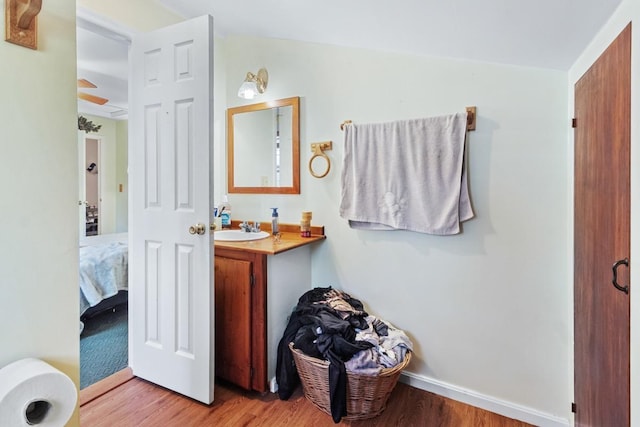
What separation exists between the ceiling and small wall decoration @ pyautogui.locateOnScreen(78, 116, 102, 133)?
301 centimetres

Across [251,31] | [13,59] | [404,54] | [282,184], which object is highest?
[251,31]

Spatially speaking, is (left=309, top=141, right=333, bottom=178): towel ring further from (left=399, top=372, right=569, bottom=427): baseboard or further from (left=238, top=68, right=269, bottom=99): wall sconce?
(left=399, top=372, right=569, bottom=427): baseboard

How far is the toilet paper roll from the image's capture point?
0.72 meters

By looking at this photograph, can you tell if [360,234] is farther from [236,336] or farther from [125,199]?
[125,199]

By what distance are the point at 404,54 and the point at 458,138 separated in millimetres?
601

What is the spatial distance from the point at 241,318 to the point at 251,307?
101 millimetres

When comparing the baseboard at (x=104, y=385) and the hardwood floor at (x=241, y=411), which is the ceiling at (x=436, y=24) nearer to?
the hardwood floor at (x=241, y=411)

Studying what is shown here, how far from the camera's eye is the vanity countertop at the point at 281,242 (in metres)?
1.80

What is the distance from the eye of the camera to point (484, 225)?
176 cm

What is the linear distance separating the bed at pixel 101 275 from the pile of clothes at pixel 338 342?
166 centimetres

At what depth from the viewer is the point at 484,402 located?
179 cm

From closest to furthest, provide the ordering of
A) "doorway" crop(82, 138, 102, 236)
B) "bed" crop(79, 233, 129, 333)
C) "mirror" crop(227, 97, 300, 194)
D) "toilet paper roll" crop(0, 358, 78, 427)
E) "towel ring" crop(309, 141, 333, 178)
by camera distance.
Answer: "toilet paper roll" crop(0, 358, 78, 427) < "towel ring" crop(309, 141, 333, 178) < "mirror" crop(227, 97, 300, 194) < "bed" crop(79, 233, 129, 333) < "doorway" crop(82, 138, 102, 236)

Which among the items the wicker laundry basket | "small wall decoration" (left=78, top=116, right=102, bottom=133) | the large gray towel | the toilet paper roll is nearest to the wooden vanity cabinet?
the wicker laundry basket

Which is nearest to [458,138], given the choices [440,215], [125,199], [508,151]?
[508,151]
